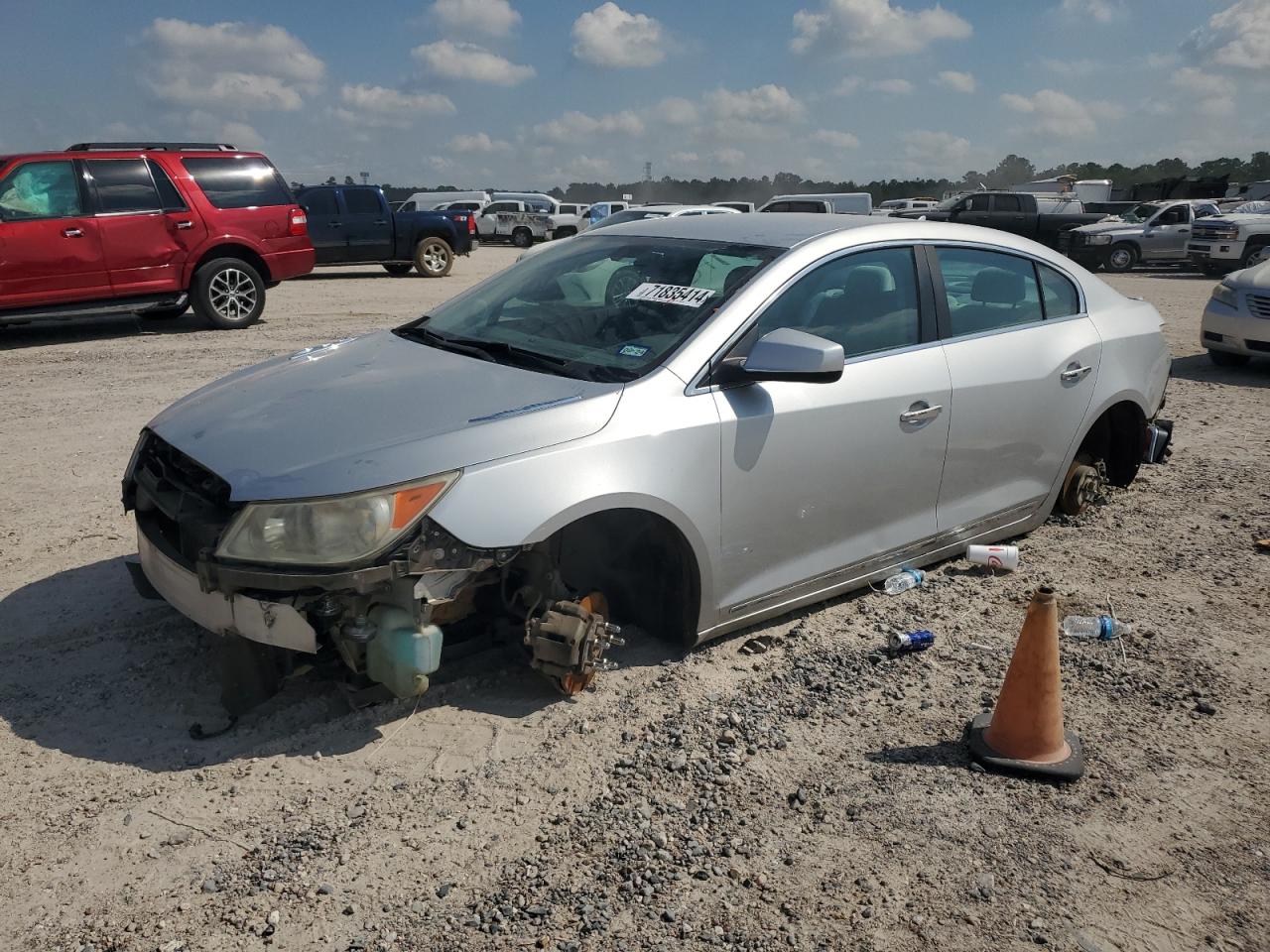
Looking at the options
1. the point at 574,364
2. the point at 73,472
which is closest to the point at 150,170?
the point at 73,472

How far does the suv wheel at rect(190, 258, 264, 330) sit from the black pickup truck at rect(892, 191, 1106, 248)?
15509mm

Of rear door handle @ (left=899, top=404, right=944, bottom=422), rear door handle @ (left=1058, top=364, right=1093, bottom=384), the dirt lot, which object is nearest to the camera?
the dirt lot

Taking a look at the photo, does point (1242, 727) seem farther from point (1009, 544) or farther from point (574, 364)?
point (574, 364)

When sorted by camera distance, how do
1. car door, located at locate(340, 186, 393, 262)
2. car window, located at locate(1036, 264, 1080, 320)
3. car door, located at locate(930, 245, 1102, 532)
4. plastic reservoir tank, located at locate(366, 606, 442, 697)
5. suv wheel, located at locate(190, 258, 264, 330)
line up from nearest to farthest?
plastic reservoir tank, located at locate(366, 606, 442, 697)
car door, located at locate(930, 245, 1102, 532)
car window, located at locate(1036, 264, 1080, 320)
suv wheel, located at locate(190, 258, 264, 330)
car door, located at locate(340, 186, 393, 262)

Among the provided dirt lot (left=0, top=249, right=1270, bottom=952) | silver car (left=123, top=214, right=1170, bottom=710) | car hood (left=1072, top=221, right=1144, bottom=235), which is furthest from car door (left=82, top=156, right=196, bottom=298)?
car hood (left=1072, top=221, right=1144, bottom=235)

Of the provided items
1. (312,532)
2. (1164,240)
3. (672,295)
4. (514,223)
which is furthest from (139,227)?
(514,223)

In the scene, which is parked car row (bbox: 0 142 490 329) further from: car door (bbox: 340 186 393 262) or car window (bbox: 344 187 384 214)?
car window (bbox: 344 187 384 214)

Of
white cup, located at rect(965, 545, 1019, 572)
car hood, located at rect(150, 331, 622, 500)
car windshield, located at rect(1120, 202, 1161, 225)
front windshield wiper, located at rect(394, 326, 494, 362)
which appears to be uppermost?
car windshield, located at rect(1120, 202, 1161, 225)

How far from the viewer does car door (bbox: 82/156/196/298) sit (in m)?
10.6

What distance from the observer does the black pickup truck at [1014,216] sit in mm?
24250

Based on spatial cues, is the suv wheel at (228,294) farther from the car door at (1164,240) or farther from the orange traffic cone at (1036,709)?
the car door at (1164,240)

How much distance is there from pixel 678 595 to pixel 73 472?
4.26 metres

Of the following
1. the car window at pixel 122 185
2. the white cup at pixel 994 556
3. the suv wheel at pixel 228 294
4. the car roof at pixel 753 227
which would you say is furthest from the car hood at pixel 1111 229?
the car roof at pixel 753 227

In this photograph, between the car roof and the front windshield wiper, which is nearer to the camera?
the front windshield wiper
